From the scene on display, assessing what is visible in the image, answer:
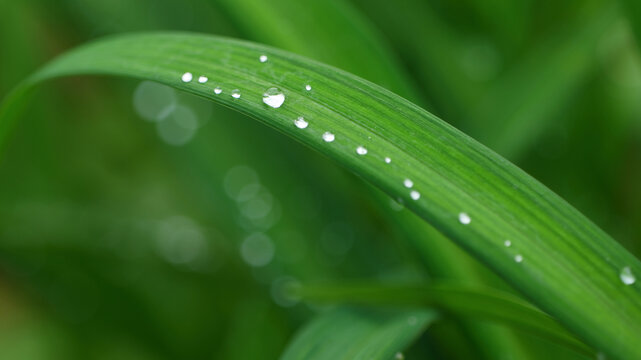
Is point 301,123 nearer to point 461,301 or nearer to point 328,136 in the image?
point 328,136

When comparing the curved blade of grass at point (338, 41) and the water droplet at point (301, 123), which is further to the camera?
the curved blade of grass at point (338, 41)

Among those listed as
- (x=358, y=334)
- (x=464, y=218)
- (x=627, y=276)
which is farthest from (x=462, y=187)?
(x=358, y=334)

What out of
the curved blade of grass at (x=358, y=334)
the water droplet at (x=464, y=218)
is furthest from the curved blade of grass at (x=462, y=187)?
the curved blade of grass at (x=358, y=334)

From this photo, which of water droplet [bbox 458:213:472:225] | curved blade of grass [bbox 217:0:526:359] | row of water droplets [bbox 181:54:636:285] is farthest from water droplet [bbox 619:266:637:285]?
curved blade of grass [bbox 217:0:526:359]

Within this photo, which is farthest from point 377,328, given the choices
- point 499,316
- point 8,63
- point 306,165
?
point 8,63

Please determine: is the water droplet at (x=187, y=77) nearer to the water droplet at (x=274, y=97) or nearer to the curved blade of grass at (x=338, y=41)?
the water droplet at (x=274, y=97)

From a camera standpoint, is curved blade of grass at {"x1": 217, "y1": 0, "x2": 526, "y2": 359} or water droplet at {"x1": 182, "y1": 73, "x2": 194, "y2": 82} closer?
water droplet at {"x1": 182, "y1": 73, "x2": 194, "y2": 82}

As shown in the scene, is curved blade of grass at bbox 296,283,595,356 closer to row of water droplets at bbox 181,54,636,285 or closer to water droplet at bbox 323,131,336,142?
row of water droplets at bbox 181,54,636,285
